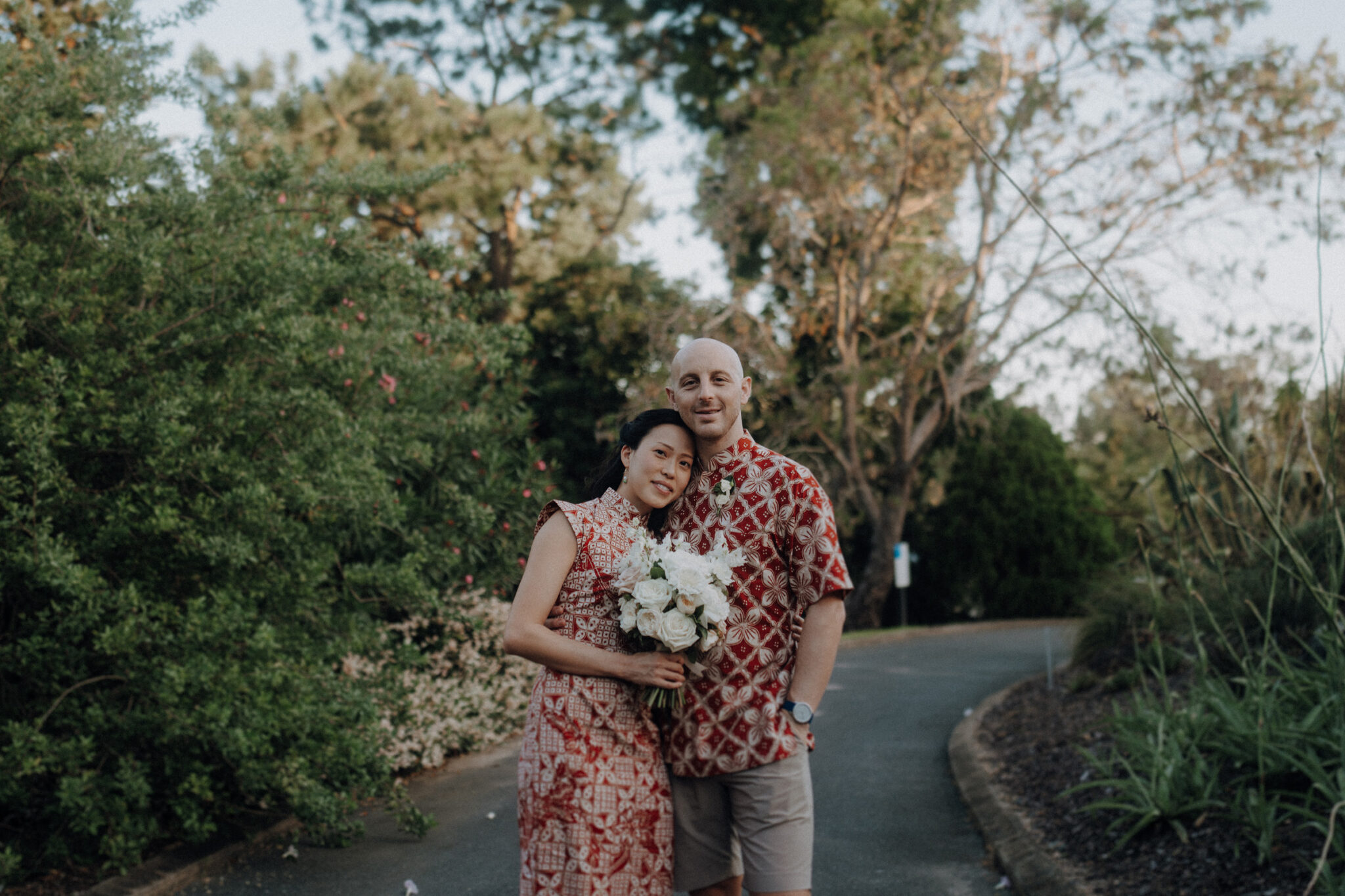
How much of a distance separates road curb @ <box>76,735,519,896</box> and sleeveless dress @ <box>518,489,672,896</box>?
2.82 meters

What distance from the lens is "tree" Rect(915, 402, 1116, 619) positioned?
2397 cm

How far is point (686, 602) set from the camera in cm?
277

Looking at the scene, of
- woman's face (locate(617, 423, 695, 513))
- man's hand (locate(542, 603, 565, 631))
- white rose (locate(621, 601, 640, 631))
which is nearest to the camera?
white rose (locate(621, 601, 640, 631))

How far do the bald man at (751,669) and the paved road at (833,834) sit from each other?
7.10ft

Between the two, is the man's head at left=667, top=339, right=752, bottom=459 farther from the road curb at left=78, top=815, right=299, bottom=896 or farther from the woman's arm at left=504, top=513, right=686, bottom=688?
the road curb at left=78, top=815, right=299, bottom=896

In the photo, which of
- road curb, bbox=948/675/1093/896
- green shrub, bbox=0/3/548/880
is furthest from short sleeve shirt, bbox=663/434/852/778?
green shrub, bbox=0/3/548/880

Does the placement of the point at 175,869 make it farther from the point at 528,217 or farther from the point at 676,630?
the point at 528,217

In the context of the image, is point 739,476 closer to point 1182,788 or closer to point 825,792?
point 1182,788

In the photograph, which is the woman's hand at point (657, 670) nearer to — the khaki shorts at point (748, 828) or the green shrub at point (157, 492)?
the khaki shorts at point (748, 828)

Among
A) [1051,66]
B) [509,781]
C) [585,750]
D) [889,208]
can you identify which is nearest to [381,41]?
[889,208]

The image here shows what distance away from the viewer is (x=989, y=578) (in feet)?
78.1

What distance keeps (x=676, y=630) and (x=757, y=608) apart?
1.25 ft

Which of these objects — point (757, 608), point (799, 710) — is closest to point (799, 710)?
point (799, 710)

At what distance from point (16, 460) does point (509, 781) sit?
3998 mm
